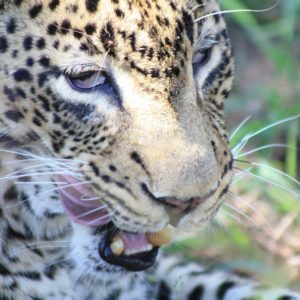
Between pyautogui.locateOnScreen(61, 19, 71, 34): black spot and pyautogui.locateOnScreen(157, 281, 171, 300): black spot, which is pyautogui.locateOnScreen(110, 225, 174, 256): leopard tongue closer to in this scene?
pyautogui.locateOnScreen(61, 19, 71, 34): black spot

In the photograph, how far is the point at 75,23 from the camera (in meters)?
4.12

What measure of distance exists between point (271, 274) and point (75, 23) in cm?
207

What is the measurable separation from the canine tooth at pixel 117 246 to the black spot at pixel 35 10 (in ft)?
3.13

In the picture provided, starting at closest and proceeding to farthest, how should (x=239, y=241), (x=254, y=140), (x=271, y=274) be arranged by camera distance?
(x=271, y=274) < (x=239, y=241) < (x=254, y=140)

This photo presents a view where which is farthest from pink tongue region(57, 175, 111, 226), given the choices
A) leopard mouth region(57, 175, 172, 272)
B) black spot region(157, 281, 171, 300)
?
black spot region(157, 281, 171, 300)

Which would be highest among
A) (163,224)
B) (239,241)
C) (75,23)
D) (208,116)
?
(75,23)

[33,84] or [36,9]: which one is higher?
[36,9]

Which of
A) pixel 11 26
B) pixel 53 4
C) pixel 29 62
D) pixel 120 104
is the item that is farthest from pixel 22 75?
pixel 120 104

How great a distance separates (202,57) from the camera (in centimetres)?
453

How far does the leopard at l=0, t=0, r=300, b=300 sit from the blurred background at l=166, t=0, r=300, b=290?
0.61m

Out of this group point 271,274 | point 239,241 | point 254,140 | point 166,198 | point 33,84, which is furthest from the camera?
point 254,140

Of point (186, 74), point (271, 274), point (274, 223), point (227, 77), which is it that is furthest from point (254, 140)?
point (186, 74)

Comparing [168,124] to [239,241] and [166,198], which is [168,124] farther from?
[239,241]

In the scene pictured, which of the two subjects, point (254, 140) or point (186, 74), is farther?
point (254, 140)
